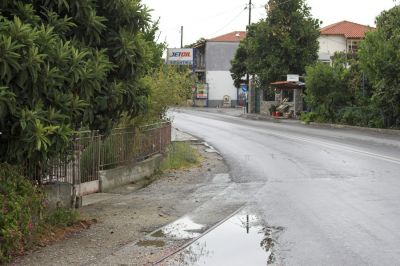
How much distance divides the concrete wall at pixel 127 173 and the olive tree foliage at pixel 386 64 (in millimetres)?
16129

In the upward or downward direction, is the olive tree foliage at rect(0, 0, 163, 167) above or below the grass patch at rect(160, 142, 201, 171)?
above

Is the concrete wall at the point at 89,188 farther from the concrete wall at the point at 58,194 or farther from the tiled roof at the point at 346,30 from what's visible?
the tiled roof at the point at 346,30

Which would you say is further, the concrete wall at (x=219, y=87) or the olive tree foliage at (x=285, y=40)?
the concrete wall at (x=219, y=87)

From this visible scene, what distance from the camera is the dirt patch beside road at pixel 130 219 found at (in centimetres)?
645

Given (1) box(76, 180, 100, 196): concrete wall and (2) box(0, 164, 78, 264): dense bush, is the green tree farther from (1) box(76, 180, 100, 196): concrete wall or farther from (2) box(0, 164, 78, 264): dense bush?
(2) box(0, 164, 78, 264): dense bush

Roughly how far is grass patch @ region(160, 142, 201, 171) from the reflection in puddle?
5.84m

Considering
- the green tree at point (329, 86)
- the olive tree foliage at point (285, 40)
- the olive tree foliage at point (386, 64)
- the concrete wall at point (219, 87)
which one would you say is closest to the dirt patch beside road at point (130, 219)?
the olive tree foliage at point (386, 64)

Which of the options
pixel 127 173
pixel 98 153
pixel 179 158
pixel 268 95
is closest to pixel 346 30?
pixel 268 95

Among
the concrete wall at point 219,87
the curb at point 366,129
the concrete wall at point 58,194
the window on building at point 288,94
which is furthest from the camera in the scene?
the concrete wall at point 219,87

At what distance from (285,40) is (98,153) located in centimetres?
3133

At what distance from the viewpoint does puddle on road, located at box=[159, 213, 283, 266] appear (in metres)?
6.37

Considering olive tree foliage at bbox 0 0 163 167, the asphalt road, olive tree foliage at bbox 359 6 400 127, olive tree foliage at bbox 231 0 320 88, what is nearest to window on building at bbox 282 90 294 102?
olive tree foliage at bbox 231 0 320 88

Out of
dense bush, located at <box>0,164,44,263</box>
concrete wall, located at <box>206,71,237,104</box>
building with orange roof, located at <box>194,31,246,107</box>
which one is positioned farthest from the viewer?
concrete wall, located at <box>206,71,237,104</box>

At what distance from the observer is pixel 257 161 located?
15961mm
